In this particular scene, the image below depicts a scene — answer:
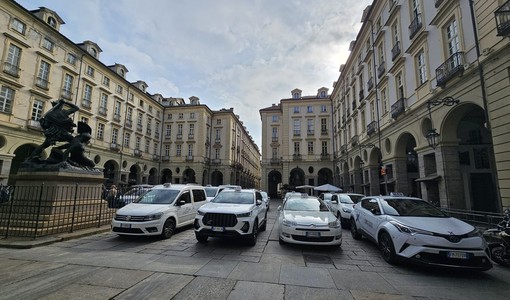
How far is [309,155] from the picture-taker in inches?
Answer: 1642

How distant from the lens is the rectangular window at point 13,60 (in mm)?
21548

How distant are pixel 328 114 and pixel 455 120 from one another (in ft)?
102

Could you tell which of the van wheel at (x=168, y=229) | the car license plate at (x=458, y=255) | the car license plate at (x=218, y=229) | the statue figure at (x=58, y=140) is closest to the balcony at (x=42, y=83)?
the statue figure at (x=58, y=140)

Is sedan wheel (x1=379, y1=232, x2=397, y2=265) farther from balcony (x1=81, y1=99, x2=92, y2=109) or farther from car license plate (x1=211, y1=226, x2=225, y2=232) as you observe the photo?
balcony (x1=81, y1=99, x2=92, y2=109)

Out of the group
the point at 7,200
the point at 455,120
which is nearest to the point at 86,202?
the point at 7,200

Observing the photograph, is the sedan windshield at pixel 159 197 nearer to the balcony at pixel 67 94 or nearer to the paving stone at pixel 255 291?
the paving stone at pixel 255 291

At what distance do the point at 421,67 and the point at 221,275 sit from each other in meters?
16.3

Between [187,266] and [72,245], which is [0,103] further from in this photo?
[187,266]

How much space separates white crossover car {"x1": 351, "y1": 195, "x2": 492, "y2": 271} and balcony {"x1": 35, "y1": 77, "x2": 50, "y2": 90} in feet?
102

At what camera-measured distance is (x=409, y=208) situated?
22.1ft

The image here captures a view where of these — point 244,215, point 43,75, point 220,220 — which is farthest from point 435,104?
point 43,75

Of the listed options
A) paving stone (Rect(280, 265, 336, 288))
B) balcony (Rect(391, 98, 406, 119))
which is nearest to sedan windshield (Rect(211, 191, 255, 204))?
paving stone (Rect(280, 265, 336, 288))

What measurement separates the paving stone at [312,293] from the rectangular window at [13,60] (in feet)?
96.9

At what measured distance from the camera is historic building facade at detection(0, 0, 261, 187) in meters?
22.0
